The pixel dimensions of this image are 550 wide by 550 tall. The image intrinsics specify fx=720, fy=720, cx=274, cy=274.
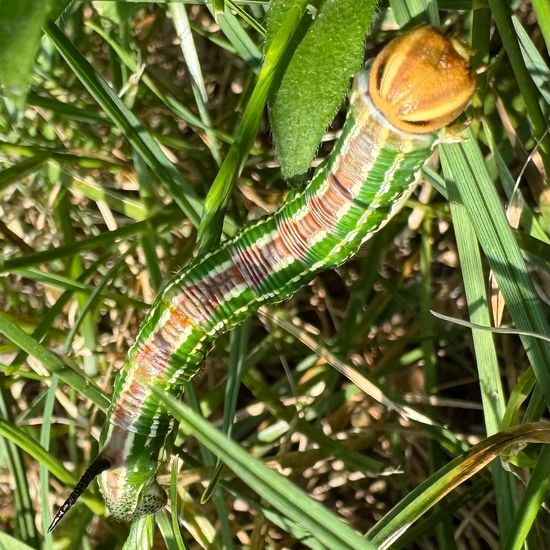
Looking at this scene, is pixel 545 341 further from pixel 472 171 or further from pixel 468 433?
pixel 468 433

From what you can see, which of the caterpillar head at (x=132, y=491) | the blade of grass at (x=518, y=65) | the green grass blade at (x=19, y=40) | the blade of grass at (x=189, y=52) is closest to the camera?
the green grass blade at (x=19, y=40)

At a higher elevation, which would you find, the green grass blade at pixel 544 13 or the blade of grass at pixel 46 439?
the green grass blade at pixel 544 13

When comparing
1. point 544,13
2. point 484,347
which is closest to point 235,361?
point 484,347

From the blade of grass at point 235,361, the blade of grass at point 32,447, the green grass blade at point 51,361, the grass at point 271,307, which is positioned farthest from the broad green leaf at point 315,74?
the blade of grass at point 32,447

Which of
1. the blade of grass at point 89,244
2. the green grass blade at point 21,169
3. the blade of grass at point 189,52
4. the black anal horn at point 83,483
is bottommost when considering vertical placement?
the black anal horn at point 83,483

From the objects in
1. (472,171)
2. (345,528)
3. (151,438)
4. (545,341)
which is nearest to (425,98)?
(472,171)

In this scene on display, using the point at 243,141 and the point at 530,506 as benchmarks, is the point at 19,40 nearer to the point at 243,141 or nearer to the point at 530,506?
the point at 243,141

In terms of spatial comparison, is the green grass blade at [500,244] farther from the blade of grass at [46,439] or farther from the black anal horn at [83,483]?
the blade of grass at [46,439]
